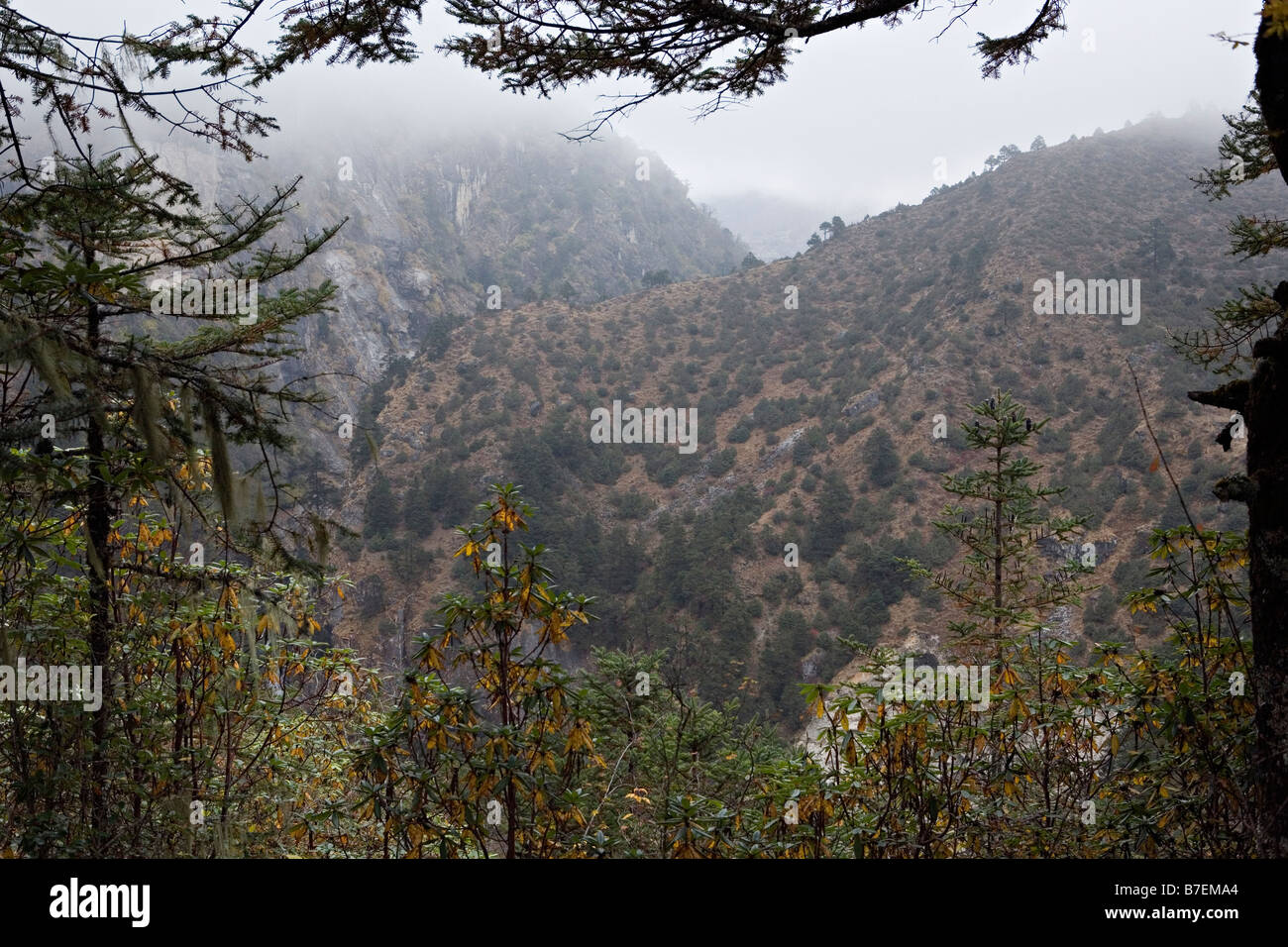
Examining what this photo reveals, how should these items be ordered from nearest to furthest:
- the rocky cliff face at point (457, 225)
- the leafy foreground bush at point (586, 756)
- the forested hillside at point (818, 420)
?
1. the leafy foreground bush at point (586, 756)
2. the forested hillside at point (818, 420)
3. the rocky cliff face at point (457, 225)

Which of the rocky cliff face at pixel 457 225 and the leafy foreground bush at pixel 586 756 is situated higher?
Answer: the rocky cliff face at pixel 457 225

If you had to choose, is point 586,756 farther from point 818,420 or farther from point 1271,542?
point 818,420

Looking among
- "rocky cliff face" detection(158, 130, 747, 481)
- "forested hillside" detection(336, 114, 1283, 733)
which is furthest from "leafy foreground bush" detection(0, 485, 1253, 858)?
"rocky cliff face" detection(158, 130, 747, 481)

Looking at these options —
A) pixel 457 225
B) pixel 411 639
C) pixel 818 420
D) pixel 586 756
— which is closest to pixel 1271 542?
pixel 586 756

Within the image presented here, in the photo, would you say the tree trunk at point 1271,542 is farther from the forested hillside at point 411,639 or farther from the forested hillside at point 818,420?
the forested hillside at point 818,420

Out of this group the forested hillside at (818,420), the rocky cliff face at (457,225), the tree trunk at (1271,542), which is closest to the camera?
the tree trunk at (1271,542)

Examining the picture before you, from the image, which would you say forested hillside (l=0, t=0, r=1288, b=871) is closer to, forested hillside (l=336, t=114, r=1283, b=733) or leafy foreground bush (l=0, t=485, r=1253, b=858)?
leafy foreground bush (l=0, t=485, r=1253, b=858)

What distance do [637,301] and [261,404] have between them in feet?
176

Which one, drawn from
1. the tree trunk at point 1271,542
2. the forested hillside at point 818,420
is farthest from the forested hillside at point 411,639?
the forested hillside at point 818,420

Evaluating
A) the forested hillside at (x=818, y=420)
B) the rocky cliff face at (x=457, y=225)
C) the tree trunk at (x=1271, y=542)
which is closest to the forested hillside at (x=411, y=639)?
the tree trunk at (x=1271, y=542)

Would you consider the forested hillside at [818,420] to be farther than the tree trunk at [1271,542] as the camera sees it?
Yes

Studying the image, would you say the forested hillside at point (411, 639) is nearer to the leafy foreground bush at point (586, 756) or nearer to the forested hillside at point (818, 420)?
the leafy foreground bush at point (586, 756)

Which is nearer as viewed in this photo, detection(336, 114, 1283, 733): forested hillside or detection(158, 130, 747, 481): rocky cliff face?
detection(336, 114, 1283, 733): forested hillside

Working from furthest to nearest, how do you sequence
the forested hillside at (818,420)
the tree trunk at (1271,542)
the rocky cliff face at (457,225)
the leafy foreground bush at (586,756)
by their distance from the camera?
the rocky cliff face at (457,225)
the forested hillside at (818,420)
the leafy foreground bush at (586,756)
the tree trunk at (1271,542)
